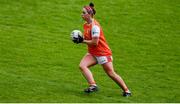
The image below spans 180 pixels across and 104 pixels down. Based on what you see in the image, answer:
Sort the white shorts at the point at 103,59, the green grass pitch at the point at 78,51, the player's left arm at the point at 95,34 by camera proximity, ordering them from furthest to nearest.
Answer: the green grass pitch at the point at 78,51 → the white shorts at the point at 103,59 → the player's left arm at the point at 95,34

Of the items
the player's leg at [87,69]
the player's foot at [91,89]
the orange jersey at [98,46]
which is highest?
the orange jersey at [98,46]

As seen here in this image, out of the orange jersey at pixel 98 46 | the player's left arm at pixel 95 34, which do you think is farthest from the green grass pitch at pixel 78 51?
the player's left arm at pixel 95 34

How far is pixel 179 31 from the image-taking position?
2044 cm

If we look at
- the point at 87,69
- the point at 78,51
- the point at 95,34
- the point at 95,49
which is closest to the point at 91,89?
the point at 87,69

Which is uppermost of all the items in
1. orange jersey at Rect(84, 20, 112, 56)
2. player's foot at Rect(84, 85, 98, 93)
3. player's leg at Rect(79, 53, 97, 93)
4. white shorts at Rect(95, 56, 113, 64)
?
orange jersey at Rect(84, 20, 112, 56)

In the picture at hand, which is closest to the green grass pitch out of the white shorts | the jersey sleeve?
the white shorts

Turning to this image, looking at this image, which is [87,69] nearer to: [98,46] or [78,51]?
[98,46]

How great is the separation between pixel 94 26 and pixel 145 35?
25.3 feet

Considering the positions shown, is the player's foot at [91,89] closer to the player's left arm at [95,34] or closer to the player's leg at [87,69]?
the player's leg at [87,69]

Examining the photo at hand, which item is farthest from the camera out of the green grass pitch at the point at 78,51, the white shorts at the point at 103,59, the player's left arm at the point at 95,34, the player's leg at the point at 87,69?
the green grass pitch at the point at 78,51

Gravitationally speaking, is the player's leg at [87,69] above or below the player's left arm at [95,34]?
below

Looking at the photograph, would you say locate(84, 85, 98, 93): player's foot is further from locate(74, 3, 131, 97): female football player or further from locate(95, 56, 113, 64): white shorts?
locate(95, 56, 113, 64): white shorts

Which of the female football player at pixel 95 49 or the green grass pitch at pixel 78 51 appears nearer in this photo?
the female football player at pixel 95 49

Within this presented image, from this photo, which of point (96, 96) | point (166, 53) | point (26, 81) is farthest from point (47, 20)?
point (96, 96)
